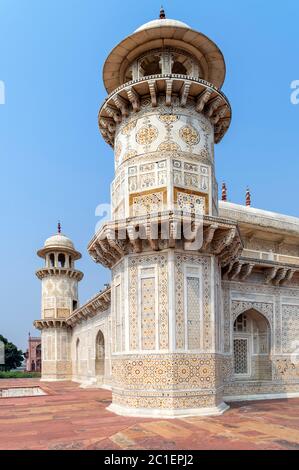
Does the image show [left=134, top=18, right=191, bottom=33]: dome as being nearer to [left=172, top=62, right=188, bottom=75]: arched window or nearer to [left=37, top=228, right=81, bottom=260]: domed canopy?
[left=172, top=62, right=188, bottom=75]: arched window

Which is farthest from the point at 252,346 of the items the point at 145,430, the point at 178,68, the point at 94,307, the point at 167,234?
the point at 178,68

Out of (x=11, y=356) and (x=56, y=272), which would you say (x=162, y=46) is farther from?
(x=11, y=356)

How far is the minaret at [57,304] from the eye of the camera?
2945 centimetres

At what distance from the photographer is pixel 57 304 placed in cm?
3003

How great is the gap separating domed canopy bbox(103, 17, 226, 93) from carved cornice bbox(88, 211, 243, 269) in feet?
16.7

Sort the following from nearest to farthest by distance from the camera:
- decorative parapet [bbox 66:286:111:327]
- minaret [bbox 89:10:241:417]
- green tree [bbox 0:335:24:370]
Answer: minaret [bbox 89:10:241:417] < decorative parapet [bbox 66:286:111:327] < green tree [bbox 0:335:24:370]

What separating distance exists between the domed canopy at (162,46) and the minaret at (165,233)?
3cm

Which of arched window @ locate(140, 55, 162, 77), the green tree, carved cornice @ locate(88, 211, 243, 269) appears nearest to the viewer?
carved cornice @ locate(88, 211, 243, 269)

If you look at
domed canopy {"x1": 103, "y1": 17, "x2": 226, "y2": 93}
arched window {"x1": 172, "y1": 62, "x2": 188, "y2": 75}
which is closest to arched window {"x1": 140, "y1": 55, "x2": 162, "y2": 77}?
domed canopy {"x1": 103, "y1": 17, "x2": 226, "y2": 93}

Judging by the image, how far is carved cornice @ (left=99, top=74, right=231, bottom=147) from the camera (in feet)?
36.2

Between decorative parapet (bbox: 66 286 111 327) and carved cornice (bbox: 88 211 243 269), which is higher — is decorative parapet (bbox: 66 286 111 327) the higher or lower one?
the lower one

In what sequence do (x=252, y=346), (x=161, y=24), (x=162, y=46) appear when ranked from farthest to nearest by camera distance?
(x=252, y=346), (x=162, y=46), (x=161, y=24)

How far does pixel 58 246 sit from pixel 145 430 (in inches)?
914
